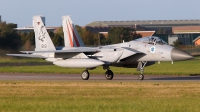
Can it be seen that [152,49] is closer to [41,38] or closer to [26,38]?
[41,38]

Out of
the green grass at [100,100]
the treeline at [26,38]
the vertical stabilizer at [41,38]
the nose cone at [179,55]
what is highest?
the treeline at [26,38]

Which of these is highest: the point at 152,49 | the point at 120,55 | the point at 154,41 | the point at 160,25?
the point at 160,25

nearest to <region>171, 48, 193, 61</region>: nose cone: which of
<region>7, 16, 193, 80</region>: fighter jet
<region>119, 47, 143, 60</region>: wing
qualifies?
<region>7, 16, 193, 80</region>: fighter jet

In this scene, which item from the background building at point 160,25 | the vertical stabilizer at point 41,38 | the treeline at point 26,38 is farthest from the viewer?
the background building at point 160,25

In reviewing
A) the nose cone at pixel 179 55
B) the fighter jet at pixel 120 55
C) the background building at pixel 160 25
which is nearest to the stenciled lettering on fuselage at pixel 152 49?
the fighter jet at pixel 120 55

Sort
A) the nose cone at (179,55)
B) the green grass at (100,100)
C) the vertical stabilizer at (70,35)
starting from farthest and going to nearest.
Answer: the vertical stabilizer at (70,35), the nose cone at (179,55), the green grass at (100,100)

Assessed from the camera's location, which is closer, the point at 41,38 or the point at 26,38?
the point at 41,38

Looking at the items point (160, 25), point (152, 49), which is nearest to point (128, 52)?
point (152, 49)

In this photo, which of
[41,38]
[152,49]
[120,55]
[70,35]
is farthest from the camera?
[70,35]

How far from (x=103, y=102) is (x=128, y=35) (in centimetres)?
8391

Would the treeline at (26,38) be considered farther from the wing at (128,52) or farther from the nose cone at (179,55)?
the nose cone at (179,55)

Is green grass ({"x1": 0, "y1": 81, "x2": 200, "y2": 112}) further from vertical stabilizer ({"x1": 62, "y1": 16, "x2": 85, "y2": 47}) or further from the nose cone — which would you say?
vertical stabilizer ({"x1": 62, "y1": 16, "x2": 85, "y2": 47})

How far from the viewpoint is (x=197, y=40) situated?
390ft

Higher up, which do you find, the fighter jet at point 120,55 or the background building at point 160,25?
the background building at point 160,25
